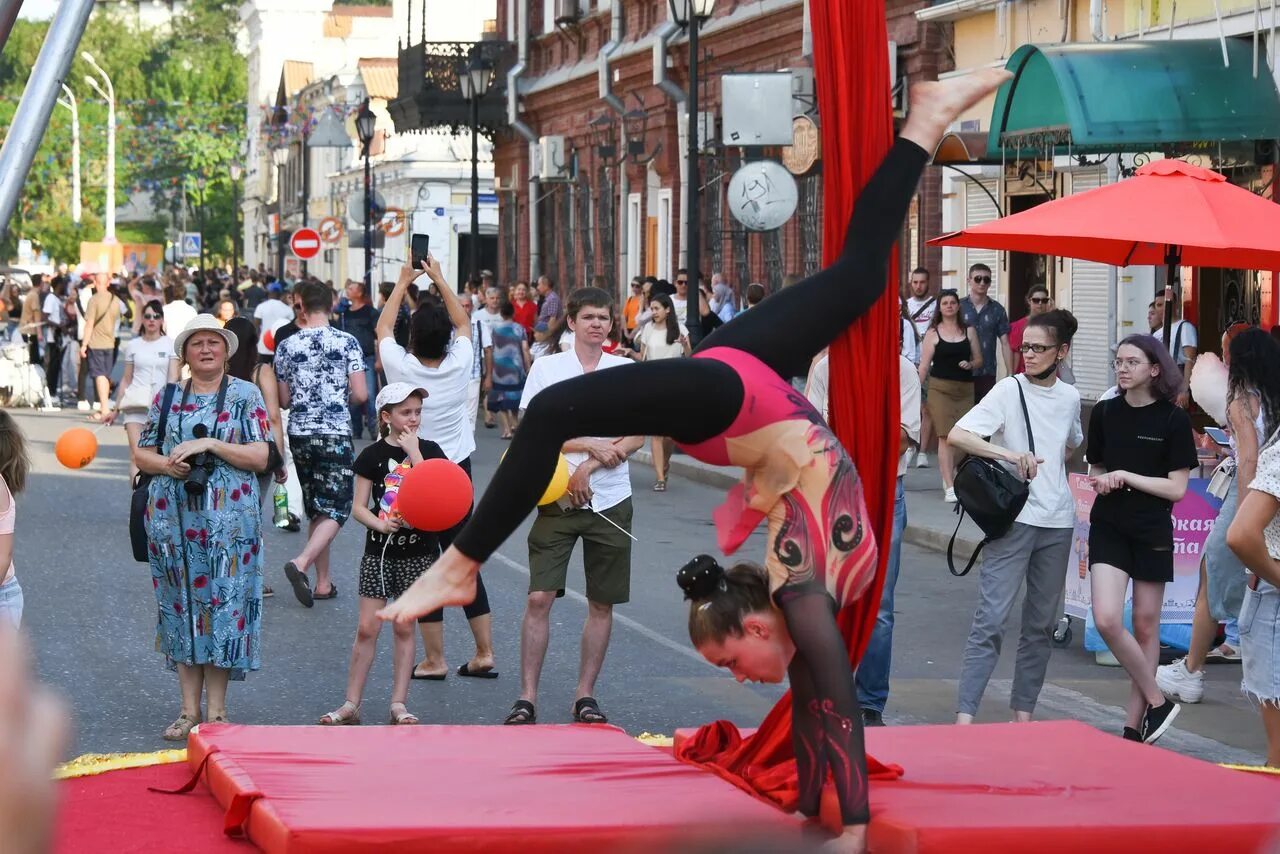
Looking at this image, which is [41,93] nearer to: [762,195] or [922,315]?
[922,315]

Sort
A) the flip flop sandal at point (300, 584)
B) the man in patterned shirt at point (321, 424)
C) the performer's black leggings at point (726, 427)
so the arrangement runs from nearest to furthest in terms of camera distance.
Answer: the performer's black leggings at point (726, 427), the flip flop sandal at point (300, 584), the man in patterned shirt at point (321, 424)

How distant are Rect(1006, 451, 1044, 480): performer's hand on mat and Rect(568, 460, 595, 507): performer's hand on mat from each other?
5.74ft

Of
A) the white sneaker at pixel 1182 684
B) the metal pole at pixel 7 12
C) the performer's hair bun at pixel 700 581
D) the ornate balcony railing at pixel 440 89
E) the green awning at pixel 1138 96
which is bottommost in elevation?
the white sneaker at pixel 1182 684

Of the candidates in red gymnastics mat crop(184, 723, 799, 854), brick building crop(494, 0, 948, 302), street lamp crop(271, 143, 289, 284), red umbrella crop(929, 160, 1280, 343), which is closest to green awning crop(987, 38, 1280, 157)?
red umbrella crop(929, 160, 1280, 343)

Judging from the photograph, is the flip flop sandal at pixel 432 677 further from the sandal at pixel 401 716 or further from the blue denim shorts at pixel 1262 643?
the blue denim shorts at pixel 1262 643

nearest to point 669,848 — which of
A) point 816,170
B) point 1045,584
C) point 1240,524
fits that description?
point 1240,524

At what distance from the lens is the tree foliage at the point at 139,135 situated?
3339 inches

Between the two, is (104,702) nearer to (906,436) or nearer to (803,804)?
(906,436)

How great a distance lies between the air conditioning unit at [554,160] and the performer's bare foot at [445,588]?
34475 millimetres

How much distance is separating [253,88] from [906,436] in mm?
93640

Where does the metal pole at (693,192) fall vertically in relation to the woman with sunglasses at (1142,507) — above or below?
above

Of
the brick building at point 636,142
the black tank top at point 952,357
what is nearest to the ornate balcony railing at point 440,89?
the brick building at point 636,142

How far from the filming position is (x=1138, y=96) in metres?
15.3

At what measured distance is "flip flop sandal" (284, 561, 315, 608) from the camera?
11344 mm
